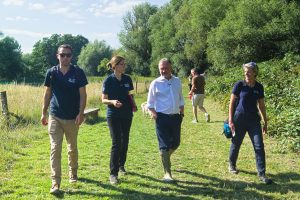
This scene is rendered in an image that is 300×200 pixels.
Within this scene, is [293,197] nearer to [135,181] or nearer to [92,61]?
[135,181]

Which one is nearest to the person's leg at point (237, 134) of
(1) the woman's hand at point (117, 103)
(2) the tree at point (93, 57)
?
(1) the woman's hand at point (117, 103)

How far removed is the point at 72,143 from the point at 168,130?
1.56 meters

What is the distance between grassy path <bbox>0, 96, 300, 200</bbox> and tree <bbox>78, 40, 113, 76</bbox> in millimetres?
70045

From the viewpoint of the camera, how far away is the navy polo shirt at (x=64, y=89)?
6023 mm

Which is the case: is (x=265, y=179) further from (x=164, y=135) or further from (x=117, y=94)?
(x=117, y=94)

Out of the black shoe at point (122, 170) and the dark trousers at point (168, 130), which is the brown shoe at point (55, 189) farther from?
the dark trousers at point (168, 130)

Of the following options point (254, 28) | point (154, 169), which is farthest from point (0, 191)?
point (254, 28)

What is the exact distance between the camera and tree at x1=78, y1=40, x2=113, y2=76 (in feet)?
262

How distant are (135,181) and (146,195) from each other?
2.54 feet

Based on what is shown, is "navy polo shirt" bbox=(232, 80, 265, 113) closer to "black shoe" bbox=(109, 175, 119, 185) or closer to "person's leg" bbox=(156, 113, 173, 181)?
"person's leg" bbox=(156, 113, 173, 181)

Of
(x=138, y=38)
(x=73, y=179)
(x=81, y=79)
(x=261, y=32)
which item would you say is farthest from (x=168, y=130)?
(x=138, y=38)

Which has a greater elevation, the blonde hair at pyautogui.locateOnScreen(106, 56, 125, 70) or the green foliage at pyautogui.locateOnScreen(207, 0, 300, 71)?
the green foliage at pyautogui.locateOnScreen(207, 0, 300, 71)

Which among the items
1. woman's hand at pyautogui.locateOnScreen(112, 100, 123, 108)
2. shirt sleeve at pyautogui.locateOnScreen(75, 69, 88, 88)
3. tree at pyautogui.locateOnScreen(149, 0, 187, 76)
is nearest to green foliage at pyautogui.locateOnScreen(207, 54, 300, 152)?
woman's hand at pyautogui.locateOnScreen(112, 100, 123, 108)

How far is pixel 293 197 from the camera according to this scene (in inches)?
224
